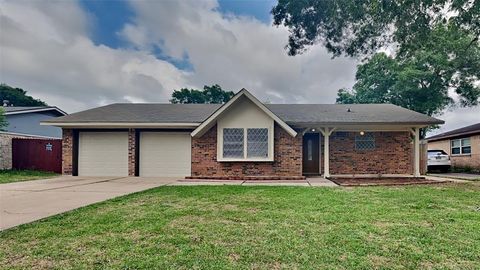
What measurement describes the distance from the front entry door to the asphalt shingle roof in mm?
1183

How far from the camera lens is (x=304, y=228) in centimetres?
461

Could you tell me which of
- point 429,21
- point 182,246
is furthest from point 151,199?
point 429,21

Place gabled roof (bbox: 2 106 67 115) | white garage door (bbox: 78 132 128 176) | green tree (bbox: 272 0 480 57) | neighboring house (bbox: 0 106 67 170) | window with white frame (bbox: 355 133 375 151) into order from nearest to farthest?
green tree (bbox: 272 0 480 57) < window with white frame (bbox: 355 133 375 151) < white garage door (bbox: 78 132 128 176) < neighboring house (bbox: 0 106 67 170) < gabled roof (bbox: 2 106 67 115)

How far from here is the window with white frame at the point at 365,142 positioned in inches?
533

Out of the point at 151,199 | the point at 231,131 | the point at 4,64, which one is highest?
the point at 4,64

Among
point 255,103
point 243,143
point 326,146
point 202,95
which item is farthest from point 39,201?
point 202,95

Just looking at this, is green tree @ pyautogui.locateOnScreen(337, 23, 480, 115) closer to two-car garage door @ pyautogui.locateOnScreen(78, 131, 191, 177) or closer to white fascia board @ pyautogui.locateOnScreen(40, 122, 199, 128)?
white fascia board @ pyautogui.locateOnScreen(40, 122, 199, 128)

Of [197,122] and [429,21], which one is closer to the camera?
[429,21]

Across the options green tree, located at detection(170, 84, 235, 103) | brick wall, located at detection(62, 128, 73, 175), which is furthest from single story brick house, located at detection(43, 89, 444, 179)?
green tree, located at detection(170, 84, 235, 103)

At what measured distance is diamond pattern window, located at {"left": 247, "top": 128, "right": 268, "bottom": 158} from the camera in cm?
1233

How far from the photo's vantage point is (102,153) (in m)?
13.9

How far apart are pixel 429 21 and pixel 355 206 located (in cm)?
712

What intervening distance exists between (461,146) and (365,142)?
10.5m

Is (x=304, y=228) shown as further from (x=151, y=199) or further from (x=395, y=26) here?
(x=395, y=26)
